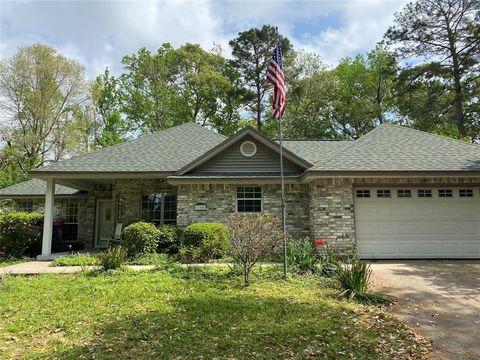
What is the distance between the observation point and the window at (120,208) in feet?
45.5

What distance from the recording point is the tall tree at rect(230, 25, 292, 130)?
98.1 feet

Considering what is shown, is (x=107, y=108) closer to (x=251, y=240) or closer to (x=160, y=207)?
(x=160, y=207)

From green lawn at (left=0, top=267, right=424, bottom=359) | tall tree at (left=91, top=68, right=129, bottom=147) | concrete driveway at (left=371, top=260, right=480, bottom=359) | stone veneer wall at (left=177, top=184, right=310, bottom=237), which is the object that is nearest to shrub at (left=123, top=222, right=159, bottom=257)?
stone veneer wall at (left=177, top=184, right=310, bottom=237)

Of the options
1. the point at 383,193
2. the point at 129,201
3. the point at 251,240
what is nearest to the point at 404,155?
the point at 383,193

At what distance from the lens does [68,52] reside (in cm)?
2722

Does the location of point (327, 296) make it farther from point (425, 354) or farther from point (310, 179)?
point (310, 179)

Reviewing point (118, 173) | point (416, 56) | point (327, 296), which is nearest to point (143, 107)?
point (118, 173)

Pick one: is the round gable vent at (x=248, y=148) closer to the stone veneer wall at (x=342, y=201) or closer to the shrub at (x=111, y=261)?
the stone veneer wall at (x=342, y=201)

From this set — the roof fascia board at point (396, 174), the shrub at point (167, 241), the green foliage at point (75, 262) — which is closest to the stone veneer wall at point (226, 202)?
the shrub at point (167, 241)

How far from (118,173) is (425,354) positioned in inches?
434

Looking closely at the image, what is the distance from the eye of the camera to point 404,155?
1194 centimetres

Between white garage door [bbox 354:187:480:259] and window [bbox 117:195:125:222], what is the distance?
8.84 m

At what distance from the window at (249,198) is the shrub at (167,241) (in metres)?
2.50

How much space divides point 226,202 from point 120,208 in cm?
455
